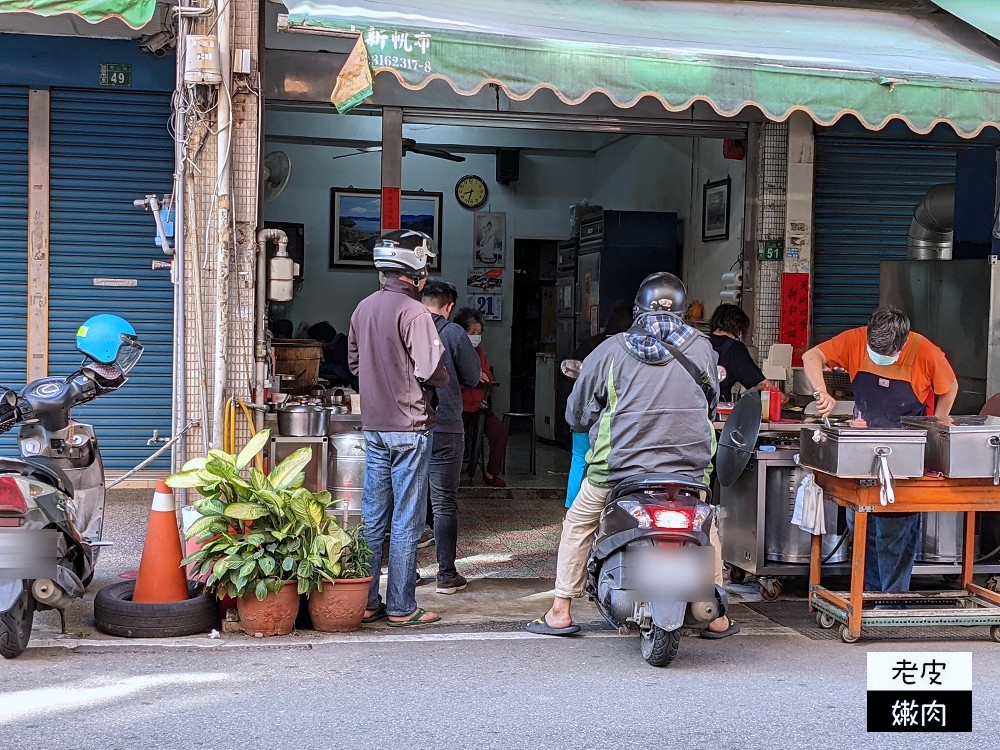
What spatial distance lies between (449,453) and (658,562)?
210 cm

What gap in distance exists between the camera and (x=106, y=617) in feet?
19.0

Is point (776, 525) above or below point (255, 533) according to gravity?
below

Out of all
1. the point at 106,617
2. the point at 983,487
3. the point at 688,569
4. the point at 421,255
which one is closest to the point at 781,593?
the point at 983,487

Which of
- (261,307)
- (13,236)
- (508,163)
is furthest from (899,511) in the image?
(508,163)

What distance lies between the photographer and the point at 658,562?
17.1 feet

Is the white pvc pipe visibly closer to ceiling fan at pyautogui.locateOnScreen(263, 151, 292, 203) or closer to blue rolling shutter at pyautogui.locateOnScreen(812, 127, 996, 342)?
ceiling fan at pyautogui.locateOnScreen(263, 151, 292, 203)

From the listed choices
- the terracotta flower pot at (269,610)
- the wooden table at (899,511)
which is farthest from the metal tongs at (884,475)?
the terracotta flower pot at (269,610)

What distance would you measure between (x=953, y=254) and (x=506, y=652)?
524 cm

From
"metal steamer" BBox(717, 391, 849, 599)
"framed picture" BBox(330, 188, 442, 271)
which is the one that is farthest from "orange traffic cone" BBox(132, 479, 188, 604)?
"framed picture" BBox(330, 188, 442, 271)

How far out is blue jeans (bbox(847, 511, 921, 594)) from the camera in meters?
6.47

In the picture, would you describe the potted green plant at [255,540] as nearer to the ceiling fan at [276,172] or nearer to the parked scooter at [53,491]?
the parked scooter at [53,491]

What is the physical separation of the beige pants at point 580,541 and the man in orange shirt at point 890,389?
1.25m

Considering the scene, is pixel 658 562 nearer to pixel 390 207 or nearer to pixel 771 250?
pixel 390 207

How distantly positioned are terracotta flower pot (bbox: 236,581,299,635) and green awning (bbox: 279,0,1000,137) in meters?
2.57
